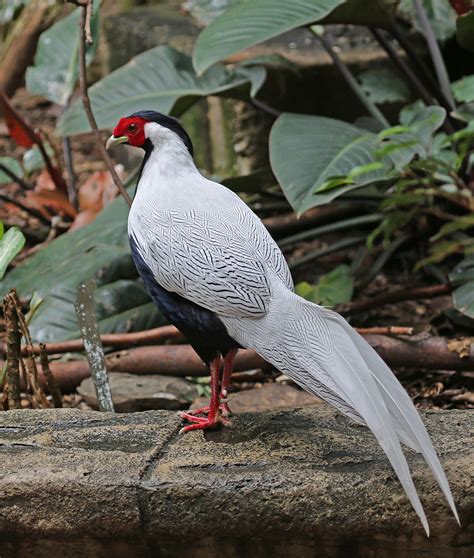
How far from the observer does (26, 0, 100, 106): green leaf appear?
4.79 m

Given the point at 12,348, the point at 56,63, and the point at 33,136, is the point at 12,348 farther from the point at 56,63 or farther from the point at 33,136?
the point at 56,63

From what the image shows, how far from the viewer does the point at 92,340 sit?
286cm

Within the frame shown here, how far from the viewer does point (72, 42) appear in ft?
16.0

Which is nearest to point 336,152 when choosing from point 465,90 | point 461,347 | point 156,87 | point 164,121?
point 465,90

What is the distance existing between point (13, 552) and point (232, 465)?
523 mm

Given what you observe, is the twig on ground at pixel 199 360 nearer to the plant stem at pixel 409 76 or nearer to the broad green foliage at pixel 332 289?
the broad green foliage at pixel 332 289

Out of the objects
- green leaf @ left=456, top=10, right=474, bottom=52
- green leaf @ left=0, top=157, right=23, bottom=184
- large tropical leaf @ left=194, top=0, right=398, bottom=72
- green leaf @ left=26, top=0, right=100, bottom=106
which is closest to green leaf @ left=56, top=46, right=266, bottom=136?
large tropical leaf @ left=194, top=0, right=398, bottom=72

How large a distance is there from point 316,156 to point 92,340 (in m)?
1.14

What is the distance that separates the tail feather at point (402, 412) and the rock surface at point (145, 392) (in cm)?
127

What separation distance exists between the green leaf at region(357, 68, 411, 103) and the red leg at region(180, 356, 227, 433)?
90.0 inches

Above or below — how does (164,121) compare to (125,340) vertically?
above

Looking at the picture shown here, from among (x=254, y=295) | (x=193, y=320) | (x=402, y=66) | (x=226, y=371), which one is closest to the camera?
(x=254, y=295)

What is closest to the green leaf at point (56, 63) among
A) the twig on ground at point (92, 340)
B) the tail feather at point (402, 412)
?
the twig on ground at point (92, 340)

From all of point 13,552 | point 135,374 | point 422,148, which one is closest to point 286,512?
point 13,552
